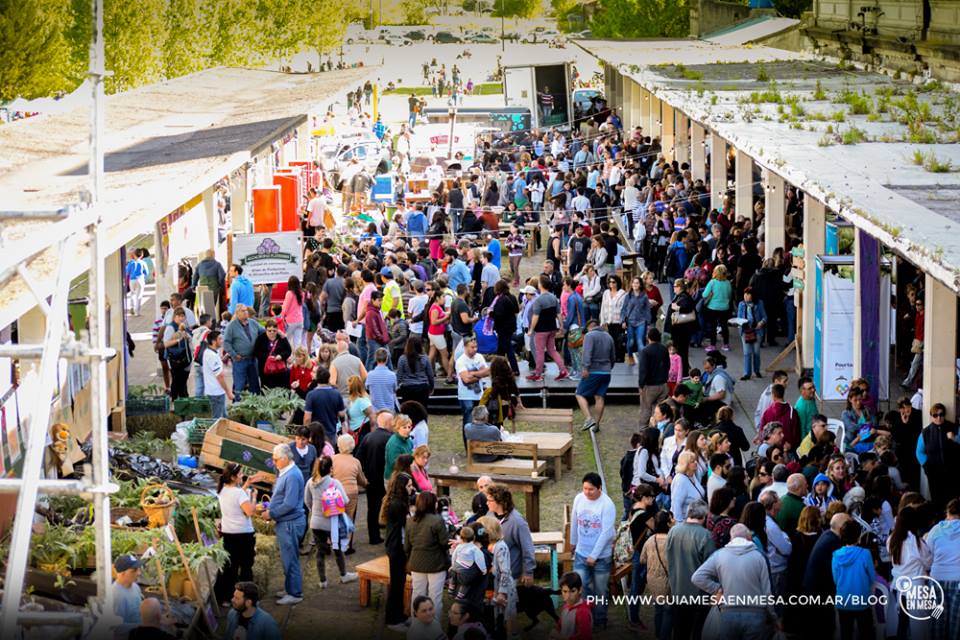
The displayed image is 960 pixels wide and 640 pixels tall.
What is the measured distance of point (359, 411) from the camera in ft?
50.5

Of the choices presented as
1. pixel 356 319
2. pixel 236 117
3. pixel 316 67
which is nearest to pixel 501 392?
pixel 356 319

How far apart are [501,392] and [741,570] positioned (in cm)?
696

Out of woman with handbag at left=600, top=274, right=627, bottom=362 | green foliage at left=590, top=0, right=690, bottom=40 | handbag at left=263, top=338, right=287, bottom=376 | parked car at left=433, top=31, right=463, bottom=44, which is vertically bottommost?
handbag at left=263, top=338, right=287, bottom=376

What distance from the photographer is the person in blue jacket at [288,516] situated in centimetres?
1228

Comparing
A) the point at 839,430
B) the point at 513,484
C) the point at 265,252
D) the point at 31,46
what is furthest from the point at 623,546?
the point at 31,46

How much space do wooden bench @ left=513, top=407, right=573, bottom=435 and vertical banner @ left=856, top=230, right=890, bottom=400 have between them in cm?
326

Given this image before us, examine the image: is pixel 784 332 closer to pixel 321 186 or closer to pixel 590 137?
pixel 321 186

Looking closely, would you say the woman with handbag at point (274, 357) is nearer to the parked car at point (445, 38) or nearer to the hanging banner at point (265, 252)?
the hanging banner at point (265, 252)

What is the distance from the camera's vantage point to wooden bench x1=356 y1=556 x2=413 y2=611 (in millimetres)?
12195

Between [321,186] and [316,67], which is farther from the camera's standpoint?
[316,67]

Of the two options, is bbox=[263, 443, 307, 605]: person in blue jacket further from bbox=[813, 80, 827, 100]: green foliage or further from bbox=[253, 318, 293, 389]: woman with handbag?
bbox=[813, 80, 827, 100]: green foliage

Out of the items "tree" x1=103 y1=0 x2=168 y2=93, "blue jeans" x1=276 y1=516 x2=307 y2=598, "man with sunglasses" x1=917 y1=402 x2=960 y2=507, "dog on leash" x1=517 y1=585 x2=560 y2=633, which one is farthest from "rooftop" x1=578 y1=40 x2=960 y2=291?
"tree" x1=103 y1=0 x2=168 y2=93

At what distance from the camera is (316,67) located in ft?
350

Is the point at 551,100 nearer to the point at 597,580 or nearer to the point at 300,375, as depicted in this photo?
the point at 300,375
